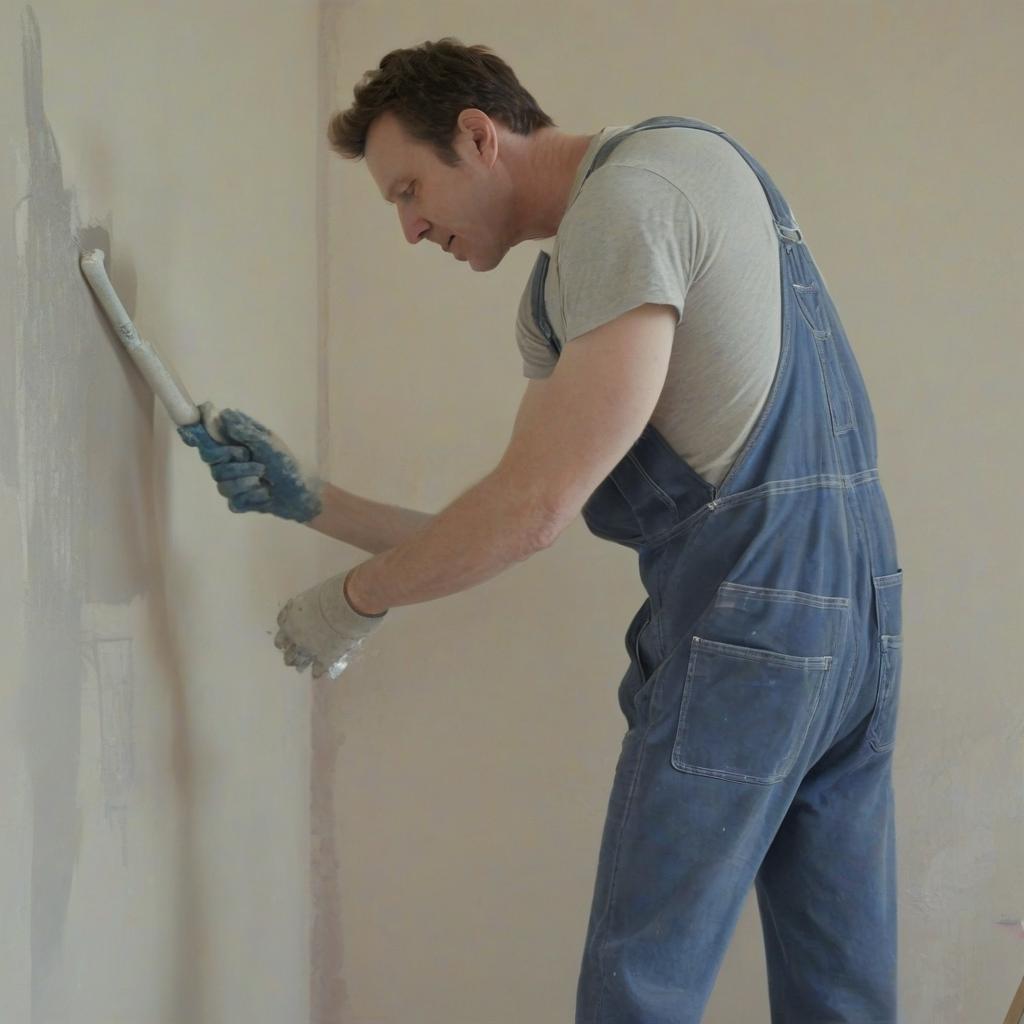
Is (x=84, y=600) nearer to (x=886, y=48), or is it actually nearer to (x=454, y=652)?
(x=454, y=652)

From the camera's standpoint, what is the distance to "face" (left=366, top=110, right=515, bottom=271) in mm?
1504

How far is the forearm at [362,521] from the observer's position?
1752 millimetres

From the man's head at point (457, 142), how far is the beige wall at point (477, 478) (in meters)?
0.27

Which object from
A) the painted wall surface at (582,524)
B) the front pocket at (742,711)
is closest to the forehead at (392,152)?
the painted wall surface at (582,524)

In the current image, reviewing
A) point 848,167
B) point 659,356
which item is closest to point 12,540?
point 659,356

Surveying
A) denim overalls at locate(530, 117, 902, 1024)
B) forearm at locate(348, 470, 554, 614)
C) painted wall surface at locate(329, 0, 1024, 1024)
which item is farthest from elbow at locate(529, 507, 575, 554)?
painted wall surface at locate(329, 0, 1024, 1024)

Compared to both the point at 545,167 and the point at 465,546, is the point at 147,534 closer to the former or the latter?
the point at 465,546

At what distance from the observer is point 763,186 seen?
1.43 metres

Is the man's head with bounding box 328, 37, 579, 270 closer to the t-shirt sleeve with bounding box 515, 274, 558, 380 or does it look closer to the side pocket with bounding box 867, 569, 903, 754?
the t-shirt sleeve with bounding box 515, 274, 558, 380

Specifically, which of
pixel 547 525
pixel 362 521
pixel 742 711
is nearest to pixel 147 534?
pixel 362 521

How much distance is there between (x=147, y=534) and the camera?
145 centimetres

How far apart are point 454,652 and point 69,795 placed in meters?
1.02

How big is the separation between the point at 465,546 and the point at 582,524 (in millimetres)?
824

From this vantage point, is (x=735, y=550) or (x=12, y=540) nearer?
(x=12, y=540)
